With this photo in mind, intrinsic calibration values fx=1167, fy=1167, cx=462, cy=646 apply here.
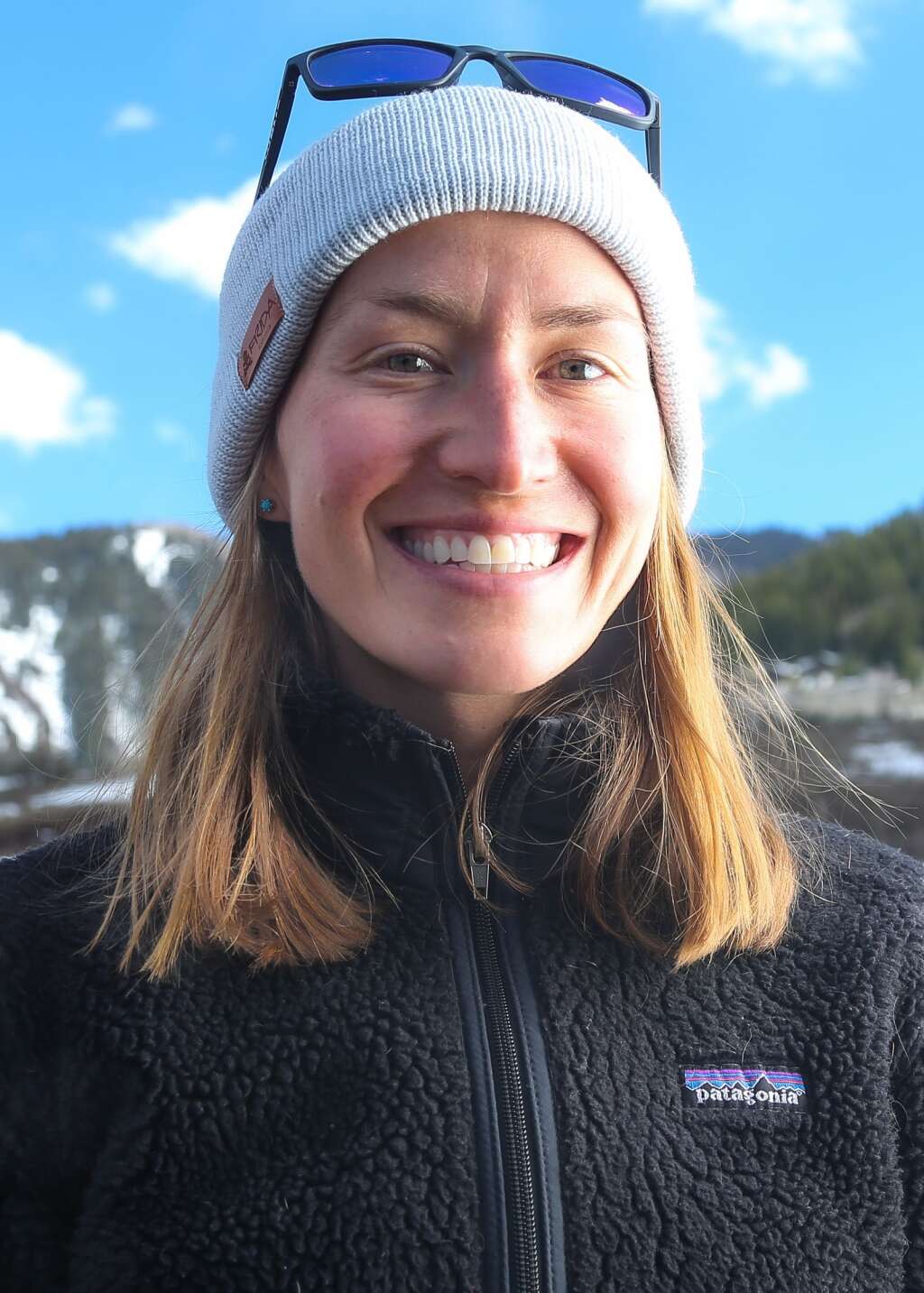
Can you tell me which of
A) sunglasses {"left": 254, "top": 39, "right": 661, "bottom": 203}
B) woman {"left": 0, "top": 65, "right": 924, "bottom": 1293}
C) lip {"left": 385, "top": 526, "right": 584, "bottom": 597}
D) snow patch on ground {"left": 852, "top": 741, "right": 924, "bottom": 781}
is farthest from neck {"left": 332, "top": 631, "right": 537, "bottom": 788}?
snow patch on ground {"left": 852, "top": 741, "right": 924, "bottom": 781}

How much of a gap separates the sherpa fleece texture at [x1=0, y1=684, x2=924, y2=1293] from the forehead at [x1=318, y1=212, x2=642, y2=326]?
569 millimetres

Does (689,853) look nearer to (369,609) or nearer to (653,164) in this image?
(369,609)

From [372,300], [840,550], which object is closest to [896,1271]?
[372,300]

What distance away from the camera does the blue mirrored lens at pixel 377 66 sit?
1.89 m

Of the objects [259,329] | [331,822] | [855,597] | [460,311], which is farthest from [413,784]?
[855,597]

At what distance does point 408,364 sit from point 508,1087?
95 centimetres

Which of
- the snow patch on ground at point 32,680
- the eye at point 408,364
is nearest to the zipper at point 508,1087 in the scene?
the eye at point 408,364

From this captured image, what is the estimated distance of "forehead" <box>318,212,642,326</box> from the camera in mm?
1551

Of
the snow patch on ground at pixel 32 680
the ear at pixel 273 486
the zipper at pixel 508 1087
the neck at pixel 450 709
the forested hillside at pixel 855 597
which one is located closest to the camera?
the zipper at pixel 508 1087

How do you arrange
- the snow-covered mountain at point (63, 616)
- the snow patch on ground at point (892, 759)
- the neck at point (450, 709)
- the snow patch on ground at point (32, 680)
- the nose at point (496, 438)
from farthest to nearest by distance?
the snow-covered mountain at point (63, 616) → the snow patch on ground at point (32, 680) → the snow patch on ground at point (892, 759) → the neck at point (450, 709) → the nose at point (496, 438)

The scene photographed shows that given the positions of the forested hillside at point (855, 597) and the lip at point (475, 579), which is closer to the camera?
the lip at point (475, 579)

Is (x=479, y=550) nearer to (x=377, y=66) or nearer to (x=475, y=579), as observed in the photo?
(x=475, y=579)

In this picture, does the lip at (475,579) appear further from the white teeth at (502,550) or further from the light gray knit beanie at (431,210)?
the light gray knit beanie at (431,210)

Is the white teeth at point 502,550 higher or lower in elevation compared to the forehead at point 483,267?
lower
